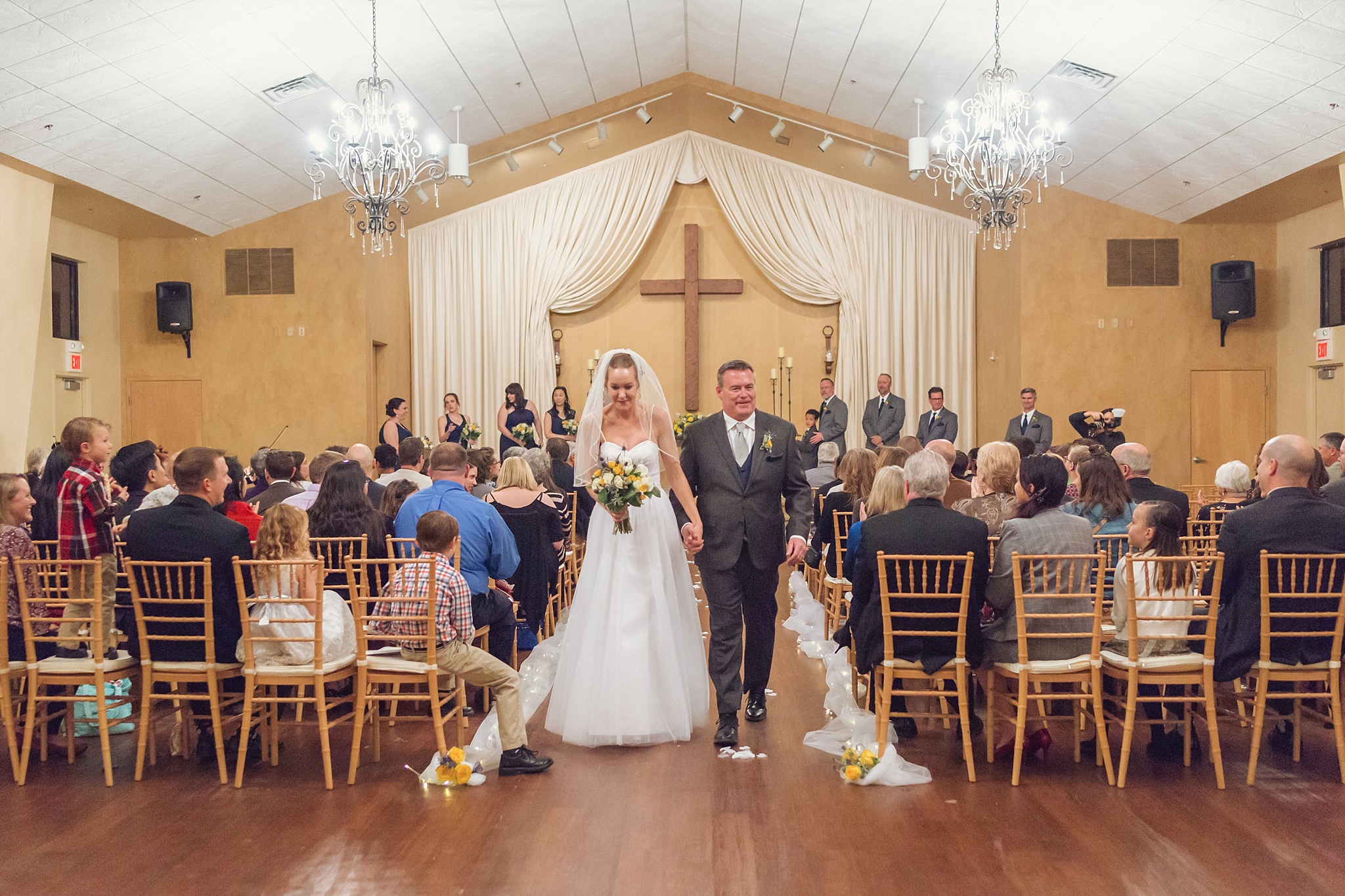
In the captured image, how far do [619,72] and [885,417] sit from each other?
→ 4.97 meters

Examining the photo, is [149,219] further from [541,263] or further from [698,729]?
[698,729]

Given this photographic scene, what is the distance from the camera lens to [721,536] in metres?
4.61

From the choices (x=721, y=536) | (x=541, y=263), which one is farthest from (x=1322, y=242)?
(x=721, y=536)

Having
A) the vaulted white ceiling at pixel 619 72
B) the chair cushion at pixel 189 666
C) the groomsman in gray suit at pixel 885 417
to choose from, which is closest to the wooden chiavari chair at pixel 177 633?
the chair cushion at pixel 189 666

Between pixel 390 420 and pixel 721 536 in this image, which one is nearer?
pixel 721 536

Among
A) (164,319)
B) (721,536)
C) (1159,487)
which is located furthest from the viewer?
(164,319)

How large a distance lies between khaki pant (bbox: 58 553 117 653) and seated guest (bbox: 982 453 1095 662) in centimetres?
351

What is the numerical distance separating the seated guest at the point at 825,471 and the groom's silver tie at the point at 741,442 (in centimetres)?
450

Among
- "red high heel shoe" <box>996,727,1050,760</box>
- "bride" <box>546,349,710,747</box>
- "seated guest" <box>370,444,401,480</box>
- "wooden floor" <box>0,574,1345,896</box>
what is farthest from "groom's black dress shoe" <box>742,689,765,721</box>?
"seated guest" <box>370,444,401,480</box>

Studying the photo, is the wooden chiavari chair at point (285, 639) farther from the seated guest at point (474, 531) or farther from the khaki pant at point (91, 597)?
the seated guest at point (474, 531)

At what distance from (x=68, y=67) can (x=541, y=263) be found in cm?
668

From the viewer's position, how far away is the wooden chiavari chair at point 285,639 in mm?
4027

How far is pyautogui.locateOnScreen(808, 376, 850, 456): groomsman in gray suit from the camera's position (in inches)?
495

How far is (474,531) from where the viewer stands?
5.05 meters
